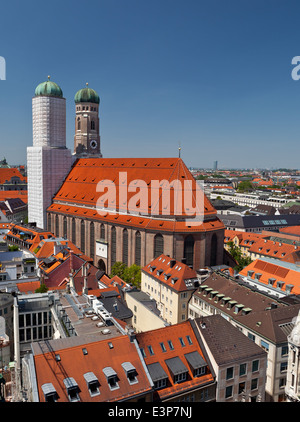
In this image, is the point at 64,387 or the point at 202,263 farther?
the point at 202,263

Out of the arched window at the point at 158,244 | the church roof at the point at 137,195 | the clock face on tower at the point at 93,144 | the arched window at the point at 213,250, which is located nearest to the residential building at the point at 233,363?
the church roof at the point at 137,195

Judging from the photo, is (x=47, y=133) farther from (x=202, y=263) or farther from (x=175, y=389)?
(x=175, y=389)

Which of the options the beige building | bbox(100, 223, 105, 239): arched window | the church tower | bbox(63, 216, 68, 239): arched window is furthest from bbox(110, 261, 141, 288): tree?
the church tower

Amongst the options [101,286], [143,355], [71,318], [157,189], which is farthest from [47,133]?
[143,355]

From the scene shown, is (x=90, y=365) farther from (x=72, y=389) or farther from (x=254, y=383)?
(x=254, y=383)

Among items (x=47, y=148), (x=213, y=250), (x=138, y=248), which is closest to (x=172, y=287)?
(x=213, y=250)

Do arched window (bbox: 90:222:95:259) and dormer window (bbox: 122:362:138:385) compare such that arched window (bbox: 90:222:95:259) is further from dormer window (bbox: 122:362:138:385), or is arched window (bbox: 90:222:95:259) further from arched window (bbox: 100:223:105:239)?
dormer window (bbox: 122:362:138:385)
